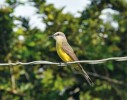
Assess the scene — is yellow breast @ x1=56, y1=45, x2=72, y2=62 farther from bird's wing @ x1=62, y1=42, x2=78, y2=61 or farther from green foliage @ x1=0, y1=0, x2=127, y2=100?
green foliage @ x1=0, y1=0, x2=127, y2=100

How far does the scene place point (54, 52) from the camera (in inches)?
421

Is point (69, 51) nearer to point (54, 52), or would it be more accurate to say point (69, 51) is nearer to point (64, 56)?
point (64, 56)

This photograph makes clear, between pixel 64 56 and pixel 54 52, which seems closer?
pixel 64 56

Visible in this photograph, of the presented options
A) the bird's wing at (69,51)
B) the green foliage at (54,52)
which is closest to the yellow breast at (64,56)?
the bird's wing at (69,51)

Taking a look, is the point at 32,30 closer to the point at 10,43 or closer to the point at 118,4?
the point at 10,43

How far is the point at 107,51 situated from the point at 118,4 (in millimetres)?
1151

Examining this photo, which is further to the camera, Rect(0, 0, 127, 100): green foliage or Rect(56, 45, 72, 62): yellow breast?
Rect(0, 0, 127, 100): green foliage

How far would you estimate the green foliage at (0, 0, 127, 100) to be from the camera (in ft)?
34.1

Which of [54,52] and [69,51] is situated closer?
[69,51]

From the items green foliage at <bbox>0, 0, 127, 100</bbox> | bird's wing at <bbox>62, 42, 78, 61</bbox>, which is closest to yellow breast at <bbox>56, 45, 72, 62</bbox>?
bird's wing at <bbox>62, 42, 78, 61</bbox>

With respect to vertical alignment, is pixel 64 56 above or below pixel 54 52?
above

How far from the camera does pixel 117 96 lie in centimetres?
1127

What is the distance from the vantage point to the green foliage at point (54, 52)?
1038 centimetres

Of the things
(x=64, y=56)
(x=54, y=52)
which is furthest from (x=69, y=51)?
(x=54, y=52)
